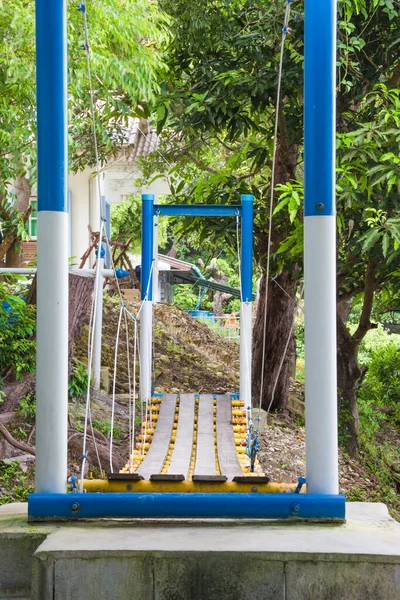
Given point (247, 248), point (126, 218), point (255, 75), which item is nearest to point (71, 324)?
point (247, 248)

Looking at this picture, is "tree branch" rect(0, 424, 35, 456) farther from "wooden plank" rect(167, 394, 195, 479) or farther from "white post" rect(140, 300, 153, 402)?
"white post" rect(140, 300, 153, 402)

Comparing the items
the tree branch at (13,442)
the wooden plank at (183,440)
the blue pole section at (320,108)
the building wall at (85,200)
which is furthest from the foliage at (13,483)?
the building wall at (85,200)

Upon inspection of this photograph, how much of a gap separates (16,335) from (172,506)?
3397 mm

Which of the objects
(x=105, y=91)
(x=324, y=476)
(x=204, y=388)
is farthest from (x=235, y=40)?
(x=324, y=476)

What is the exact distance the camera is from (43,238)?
2883mm

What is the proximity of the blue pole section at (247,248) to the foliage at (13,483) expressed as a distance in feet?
7.09

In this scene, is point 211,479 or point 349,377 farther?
point 349,377

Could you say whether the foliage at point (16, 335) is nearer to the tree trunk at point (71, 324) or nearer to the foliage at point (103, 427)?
the tree trunk at point (71, 324)

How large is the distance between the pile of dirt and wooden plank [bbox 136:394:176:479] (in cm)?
200

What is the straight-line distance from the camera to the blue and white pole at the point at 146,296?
21.8ft

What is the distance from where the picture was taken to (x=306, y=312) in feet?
9.54

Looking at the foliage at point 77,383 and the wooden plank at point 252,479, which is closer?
the wooden plank at point 252,479

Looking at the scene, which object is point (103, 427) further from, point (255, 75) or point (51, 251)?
point (51, 251)

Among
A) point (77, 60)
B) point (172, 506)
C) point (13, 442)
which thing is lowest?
point (13, 442)
